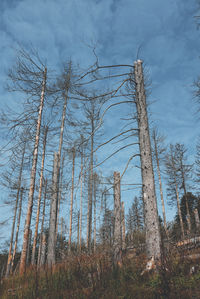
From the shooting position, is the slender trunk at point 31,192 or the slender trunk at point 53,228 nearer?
the slender trunk at point 31,192

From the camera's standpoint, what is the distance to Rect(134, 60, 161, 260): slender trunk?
173 inches

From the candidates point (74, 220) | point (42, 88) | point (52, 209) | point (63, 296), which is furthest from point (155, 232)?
point (74, 220)

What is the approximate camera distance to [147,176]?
482cm

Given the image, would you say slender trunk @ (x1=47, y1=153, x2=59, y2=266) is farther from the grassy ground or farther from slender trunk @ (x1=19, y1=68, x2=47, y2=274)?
the grassy ground

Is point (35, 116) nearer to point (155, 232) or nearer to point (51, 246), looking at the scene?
point (51, 246)

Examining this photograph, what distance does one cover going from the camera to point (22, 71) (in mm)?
9148

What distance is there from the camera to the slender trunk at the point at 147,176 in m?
4.38

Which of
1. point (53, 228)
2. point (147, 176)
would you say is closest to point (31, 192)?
point (53, 228)

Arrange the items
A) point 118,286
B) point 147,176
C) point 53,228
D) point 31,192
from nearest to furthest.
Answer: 1. point 118,286
2. point 147,176
3. point 31,192
4. point 53,228

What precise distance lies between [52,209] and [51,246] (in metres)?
1.89

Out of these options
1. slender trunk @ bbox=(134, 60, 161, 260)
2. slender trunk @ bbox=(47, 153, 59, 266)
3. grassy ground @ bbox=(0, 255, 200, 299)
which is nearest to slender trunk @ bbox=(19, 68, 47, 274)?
slender trunk @ bbox=(47, 153, 59, 266)

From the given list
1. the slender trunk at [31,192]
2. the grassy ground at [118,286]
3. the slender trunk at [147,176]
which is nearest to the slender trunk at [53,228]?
the slender trunk at [31,192]

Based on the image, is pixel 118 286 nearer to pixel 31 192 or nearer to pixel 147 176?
pixel 147 176

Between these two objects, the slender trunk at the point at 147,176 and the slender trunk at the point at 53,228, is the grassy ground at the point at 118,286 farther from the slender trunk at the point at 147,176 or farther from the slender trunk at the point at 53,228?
the slender trunk at the point at 53,228
